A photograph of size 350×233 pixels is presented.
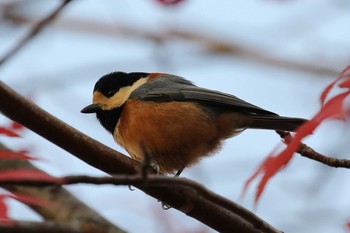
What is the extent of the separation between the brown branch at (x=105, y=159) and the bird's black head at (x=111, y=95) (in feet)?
5.06

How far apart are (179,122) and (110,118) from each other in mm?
491

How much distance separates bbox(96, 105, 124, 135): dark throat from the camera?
379cm

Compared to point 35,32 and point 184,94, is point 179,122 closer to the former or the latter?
point 184,94

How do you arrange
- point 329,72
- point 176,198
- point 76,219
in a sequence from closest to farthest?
point 176,198 → point 76,219 → point 329,72

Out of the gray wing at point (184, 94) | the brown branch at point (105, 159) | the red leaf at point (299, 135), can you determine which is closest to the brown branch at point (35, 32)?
the brown branch at point (105, 159)

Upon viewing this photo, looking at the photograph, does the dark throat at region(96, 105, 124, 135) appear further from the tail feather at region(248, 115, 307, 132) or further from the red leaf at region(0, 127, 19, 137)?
A: the red leaf at region(0, 127, 19, 137)

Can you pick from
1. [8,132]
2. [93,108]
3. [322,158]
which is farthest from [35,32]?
[93,108]

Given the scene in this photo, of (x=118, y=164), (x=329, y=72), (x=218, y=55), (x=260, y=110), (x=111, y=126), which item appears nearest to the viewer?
(x=118, y=164)

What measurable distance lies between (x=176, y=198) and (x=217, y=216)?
0.20 m

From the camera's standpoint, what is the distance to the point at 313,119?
1895 mm

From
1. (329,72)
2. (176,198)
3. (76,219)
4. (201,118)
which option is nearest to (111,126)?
(201,118)

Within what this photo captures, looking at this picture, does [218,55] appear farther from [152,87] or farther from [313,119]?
[313,119]

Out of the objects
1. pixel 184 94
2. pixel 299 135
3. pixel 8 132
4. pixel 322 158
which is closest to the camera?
pixel 299 135

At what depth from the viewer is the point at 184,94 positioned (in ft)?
12.2
